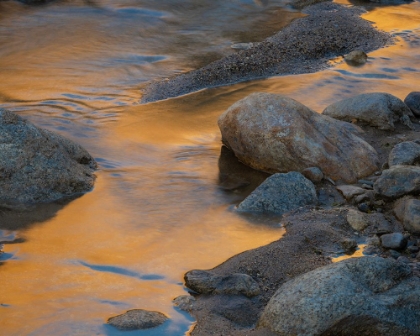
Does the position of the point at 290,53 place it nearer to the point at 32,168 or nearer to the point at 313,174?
the point at 313,174

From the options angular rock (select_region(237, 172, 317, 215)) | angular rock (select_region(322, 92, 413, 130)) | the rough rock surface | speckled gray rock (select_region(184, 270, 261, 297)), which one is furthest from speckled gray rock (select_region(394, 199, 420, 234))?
the rough rock surface

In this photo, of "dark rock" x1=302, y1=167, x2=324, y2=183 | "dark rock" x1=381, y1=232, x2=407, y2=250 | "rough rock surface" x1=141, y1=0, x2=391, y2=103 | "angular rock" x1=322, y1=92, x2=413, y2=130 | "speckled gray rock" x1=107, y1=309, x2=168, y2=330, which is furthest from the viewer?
"rough rock surface" x1=141, y1=0, x2=391, y2=103

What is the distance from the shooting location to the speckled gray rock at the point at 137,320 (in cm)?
373

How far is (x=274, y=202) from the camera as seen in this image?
5.29 meters

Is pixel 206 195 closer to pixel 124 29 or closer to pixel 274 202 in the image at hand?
pixel 274 202

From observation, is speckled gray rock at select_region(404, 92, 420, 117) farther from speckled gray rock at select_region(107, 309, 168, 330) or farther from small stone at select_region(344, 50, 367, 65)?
speckled gray rock at select_region(107, 309, 168, 330)

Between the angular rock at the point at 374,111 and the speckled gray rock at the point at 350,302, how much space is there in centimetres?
316

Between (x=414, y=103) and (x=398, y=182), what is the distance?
219 centimetres

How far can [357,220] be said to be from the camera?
500 cm

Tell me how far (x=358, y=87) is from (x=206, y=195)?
3.70 metres

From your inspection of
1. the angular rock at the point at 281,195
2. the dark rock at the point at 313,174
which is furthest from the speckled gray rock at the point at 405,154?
the angular rock at the point at 281,195

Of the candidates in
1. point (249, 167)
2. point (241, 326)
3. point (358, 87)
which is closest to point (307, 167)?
point (249, 167)

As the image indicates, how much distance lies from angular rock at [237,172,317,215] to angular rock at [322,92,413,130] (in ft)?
5.20

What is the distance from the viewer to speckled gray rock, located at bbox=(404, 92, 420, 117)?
723 centimetres
